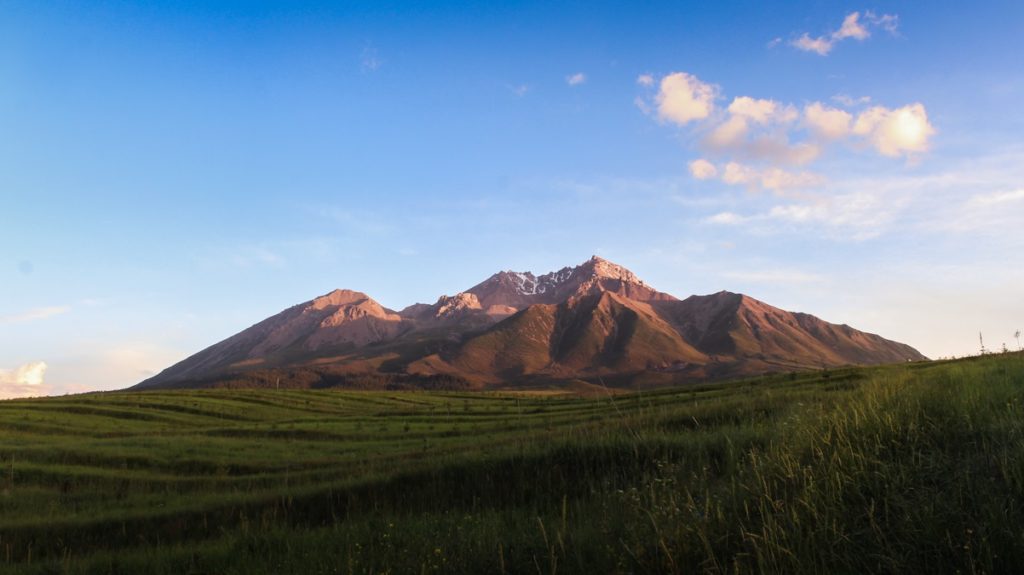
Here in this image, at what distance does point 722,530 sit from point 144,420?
65601 millimetres

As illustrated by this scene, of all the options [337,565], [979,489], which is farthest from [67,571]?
[979,489]

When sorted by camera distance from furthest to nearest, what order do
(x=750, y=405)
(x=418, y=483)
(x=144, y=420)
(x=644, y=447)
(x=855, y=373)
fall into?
(x=144, y=420), (x=855, y=373), (x=750, y=405), (x=418, y=483), (x=644, y=447)

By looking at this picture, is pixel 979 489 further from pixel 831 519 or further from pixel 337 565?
pixel 337 565

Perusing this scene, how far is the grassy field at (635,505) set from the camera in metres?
6.54

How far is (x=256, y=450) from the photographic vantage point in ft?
118

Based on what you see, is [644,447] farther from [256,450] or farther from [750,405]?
[256,450]

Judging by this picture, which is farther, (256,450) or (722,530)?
(256,450)

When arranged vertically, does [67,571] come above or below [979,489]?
below

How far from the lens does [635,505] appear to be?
371 inches

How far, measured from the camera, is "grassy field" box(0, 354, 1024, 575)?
21.4ft

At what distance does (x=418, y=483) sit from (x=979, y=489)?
13.3 meters

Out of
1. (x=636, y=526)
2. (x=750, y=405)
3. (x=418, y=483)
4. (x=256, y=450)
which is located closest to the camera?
(x=636, y=526)

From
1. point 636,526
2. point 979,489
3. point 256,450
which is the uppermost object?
point 979,489

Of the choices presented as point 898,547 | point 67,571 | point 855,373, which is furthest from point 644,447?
point 855,373
